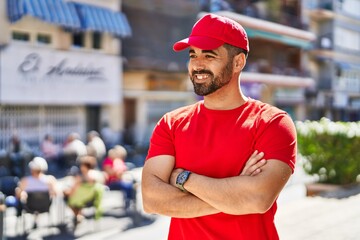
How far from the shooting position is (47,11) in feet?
54.9

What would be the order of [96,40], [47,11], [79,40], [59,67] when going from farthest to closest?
[96,40], [79,40], [59,67], [47,11]

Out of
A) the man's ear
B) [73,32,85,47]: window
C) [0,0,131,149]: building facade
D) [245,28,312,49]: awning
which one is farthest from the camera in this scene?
[245,28,312,49]: awning

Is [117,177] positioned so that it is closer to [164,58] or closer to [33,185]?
[33,185]

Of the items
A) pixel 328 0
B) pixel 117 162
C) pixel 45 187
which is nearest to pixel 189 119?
pixel 45 187

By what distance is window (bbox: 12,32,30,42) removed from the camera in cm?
1719

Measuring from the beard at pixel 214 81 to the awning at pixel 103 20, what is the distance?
16376 millimetres

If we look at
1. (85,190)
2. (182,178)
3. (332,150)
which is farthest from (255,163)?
(332,150)

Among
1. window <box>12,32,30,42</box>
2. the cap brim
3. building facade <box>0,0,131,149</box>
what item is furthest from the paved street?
window <box>12,32,30,42</box>

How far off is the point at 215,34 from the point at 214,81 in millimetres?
230

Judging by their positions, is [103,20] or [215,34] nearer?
[215,34]

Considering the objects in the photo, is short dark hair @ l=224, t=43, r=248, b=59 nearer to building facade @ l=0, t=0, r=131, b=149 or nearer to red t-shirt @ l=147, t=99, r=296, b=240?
red t-shirt @ l=147, t=99, r=296, b=240

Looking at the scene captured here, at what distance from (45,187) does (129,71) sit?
1394cm

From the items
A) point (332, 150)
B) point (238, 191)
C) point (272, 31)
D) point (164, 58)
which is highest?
point (272, 31)

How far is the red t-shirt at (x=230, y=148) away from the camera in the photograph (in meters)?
2.27
